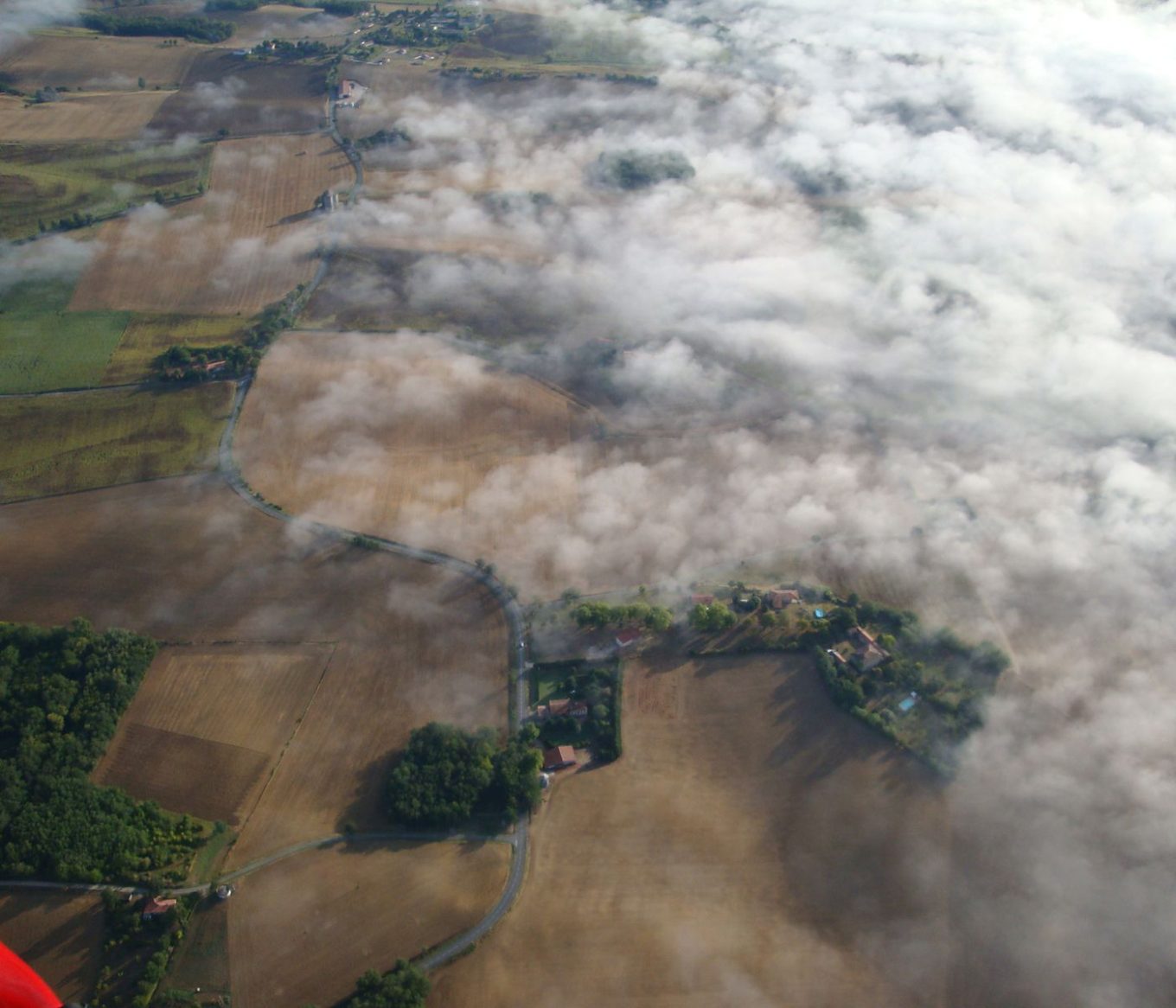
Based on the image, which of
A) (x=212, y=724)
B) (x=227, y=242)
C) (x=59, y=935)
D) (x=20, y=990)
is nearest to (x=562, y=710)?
(x=212, y=724)

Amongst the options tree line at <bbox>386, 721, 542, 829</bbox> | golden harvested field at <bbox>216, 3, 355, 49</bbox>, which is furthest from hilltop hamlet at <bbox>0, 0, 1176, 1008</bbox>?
golden harvested field at <bbox>216, 3, 355, 49</bbox>

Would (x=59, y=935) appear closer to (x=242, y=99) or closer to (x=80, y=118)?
(x=80, y=118)

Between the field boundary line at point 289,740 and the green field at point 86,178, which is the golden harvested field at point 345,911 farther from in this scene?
the green field at point 86,178

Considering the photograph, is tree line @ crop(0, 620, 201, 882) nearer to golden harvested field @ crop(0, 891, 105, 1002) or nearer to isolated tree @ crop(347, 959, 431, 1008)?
golden harvested field @ crop(0, 891, 105, 1002)

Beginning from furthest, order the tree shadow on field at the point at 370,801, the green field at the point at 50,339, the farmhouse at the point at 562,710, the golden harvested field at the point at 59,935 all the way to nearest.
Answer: the green field at the point at 50,339, the farmhouse at the point at 562,710, the tree shadow on field at the point at 370,801, the golden harvested field at the point at 59,935

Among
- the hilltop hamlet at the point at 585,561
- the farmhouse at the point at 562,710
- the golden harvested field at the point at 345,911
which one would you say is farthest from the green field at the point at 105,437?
the golden harvested field at the point at 345,911

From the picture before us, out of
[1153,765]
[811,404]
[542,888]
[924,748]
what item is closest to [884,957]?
[924,748]
